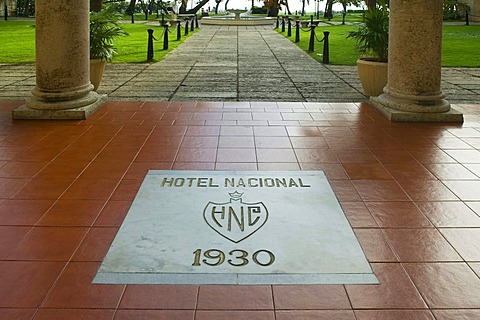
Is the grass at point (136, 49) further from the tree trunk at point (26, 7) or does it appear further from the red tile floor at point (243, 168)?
the tree trunk at point (26, 7)

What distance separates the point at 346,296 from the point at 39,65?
20.3 ft

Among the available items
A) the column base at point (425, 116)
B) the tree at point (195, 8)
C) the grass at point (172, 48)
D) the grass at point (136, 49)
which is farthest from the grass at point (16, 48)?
the tree at point (195, 8)

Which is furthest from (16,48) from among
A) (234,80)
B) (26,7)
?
(26,7)

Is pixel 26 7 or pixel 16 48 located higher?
pixel 26 7

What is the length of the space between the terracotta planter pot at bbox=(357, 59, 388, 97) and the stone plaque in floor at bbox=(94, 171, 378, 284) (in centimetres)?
498

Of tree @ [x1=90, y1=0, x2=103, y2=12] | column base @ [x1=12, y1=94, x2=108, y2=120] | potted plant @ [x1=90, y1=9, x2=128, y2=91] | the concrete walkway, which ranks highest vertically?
tree @ [x1=90, y1=0, x2=103, y2=12]

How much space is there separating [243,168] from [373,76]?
16.5ft

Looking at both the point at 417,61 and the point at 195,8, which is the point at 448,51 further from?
the point at 195,8

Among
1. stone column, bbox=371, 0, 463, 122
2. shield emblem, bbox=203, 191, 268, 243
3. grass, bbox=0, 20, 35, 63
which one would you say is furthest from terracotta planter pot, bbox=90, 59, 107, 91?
grass, bbox=0, 20, 35, 63

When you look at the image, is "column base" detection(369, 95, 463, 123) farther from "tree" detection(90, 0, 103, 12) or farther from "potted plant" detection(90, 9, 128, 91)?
"tree" detection(90, 0, 103, 12)

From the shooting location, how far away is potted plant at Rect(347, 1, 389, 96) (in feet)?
32.5

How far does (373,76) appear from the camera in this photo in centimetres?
1005

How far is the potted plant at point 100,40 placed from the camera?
10008 mm

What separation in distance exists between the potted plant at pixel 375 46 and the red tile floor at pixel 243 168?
42.0 inches
